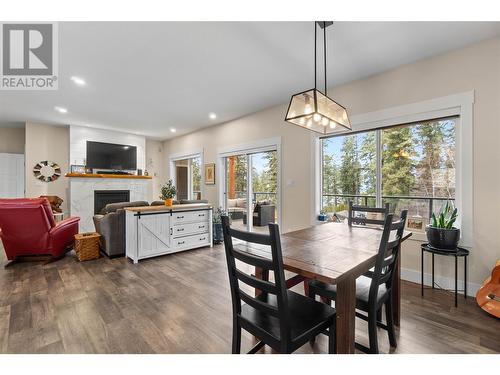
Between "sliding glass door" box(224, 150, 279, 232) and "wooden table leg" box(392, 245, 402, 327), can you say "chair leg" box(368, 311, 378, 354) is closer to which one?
"wooden table leg" box(392, 245, 402, 327)

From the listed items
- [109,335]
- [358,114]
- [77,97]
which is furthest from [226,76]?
[109,335]

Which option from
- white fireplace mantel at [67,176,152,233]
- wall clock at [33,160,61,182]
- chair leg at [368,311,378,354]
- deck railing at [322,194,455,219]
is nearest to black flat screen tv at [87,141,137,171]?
white fireplace mantel at [67,176,152,233]

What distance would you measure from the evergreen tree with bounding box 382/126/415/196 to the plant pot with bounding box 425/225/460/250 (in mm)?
795

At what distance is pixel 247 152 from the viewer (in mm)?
5047

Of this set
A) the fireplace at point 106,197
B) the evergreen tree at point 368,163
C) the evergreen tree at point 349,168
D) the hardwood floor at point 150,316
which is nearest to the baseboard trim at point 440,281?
the hardwood floor at point 150,316

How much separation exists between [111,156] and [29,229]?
3.46 metres

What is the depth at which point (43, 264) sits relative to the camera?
11.6ft

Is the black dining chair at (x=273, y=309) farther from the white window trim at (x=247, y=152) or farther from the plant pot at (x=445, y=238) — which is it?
the white window trim at (x=247, y=152)

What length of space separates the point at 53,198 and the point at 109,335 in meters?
5.44

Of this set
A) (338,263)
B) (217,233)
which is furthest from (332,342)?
(217,233)

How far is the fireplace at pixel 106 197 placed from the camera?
6.19 m

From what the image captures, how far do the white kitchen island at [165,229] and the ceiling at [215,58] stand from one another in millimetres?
1979

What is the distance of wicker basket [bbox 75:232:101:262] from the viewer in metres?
3.69
